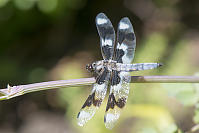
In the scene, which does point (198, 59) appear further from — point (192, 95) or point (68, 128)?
point (192, 95)

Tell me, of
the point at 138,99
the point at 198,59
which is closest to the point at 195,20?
the point at 198,59

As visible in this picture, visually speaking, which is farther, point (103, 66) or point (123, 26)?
point (123, 26)

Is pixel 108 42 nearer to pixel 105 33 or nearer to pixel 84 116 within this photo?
pixel 105 33

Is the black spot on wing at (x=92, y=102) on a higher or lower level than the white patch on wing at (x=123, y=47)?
lower

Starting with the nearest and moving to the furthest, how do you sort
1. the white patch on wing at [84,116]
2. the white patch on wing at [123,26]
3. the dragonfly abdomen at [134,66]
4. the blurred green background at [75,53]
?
the white patch on wing at [84,116]
the dragonfly abdomen at [134,66]
the white patch on wing at [123,26]
the blurred green background at [75,53]

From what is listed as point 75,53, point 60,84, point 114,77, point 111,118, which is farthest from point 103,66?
point 75,53

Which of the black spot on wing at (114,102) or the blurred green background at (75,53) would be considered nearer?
the black spot on wing at (114,102)

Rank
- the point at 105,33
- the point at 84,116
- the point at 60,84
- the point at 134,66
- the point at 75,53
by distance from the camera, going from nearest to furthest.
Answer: the point at 60,84 → the point at 84,116 → the point at 134,66 → the point at 105,33 → the point at 75,53

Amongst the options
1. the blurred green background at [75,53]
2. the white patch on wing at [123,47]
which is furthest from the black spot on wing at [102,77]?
the blurred green background at [75,53]

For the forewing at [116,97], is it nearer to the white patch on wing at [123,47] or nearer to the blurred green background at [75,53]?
the white patch on wing at [123,47]
